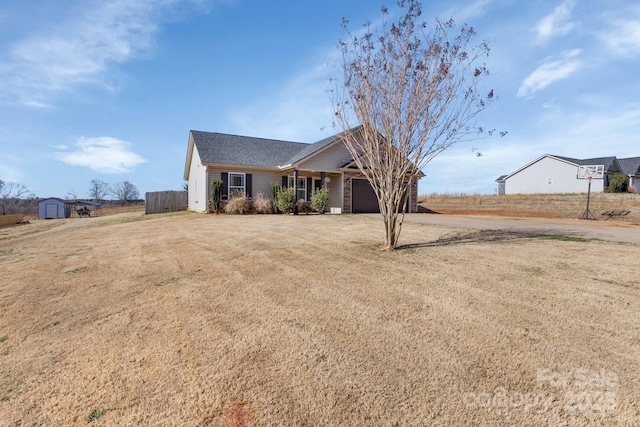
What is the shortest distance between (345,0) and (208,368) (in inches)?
311

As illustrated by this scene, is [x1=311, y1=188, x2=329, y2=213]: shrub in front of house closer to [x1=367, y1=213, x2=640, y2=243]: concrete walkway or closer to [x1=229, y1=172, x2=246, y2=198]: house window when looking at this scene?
[x1=229, y1=172, x2=246, y2=198]: house window

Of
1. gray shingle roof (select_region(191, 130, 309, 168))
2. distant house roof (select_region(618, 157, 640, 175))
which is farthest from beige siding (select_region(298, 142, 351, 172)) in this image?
distant house roof (select_region(618, 157, 640, 175))

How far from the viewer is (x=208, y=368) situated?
2.31 meters

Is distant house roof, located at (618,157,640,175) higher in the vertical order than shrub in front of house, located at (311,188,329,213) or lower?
higher

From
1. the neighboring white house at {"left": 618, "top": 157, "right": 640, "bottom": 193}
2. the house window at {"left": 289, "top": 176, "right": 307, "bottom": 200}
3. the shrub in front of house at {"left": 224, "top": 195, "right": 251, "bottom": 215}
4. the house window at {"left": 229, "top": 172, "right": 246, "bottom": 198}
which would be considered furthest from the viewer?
the neighboring white house at {"left": 618, "top": 157, "right": 640, "bottom": 193}

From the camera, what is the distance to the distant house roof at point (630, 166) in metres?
32.9

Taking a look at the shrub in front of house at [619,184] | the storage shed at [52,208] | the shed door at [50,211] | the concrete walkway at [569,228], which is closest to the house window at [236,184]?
the concrete walkway at [569,228]

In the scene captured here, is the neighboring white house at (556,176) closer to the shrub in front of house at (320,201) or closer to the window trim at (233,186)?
the shrub in front of house at (320,201)

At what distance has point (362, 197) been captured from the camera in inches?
756

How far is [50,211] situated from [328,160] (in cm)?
3719

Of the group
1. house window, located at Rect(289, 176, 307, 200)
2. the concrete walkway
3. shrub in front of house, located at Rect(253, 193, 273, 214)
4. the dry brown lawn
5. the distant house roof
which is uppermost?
the distant house roof

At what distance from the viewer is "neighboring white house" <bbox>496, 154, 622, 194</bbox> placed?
101 ft

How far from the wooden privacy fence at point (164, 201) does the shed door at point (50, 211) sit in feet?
76.1

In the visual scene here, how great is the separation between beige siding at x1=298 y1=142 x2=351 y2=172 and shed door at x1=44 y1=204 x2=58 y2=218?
35.7m
